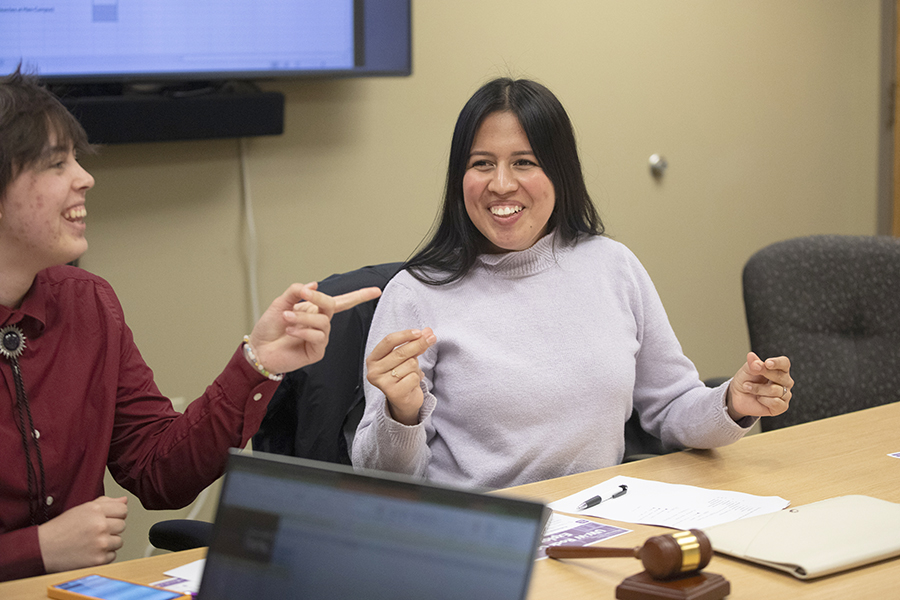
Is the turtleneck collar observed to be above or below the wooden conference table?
above

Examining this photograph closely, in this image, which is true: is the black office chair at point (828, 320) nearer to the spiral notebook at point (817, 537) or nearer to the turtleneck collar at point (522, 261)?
the turtleneck collar at point (522, 261)

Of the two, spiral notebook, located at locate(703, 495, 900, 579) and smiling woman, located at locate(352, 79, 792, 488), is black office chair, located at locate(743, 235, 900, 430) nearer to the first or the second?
smiling woman, located at locate(352, 79, 792, 488)

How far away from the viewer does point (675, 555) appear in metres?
1.01

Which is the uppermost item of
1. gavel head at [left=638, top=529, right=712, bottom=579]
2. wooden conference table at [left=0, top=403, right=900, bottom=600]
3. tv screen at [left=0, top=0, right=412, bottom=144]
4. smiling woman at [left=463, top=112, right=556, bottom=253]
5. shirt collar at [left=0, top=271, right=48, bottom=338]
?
tv screen at [left=0, top=0, right=412, bottom=144]

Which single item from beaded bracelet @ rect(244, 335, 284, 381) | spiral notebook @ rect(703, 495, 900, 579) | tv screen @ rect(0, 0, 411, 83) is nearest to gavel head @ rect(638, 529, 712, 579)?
spiral notebook @ rect(703, 495, 900, 579)

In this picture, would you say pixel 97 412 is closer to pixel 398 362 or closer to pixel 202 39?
pixel 398 362

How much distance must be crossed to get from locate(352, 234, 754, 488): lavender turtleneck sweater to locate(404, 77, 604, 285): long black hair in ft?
0.12

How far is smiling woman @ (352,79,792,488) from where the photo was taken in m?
1.58

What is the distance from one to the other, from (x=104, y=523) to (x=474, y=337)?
0.69m

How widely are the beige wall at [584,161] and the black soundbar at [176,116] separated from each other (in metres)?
0.14

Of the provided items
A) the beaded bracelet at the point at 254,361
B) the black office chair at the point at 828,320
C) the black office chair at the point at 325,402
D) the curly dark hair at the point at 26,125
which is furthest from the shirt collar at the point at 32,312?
the black office chair at the point at 828,320

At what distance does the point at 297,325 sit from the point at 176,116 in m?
1.09

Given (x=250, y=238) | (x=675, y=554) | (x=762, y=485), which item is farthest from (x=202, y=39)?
(x=675, y=554)

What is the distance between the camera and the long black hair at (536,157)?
1682 mm
